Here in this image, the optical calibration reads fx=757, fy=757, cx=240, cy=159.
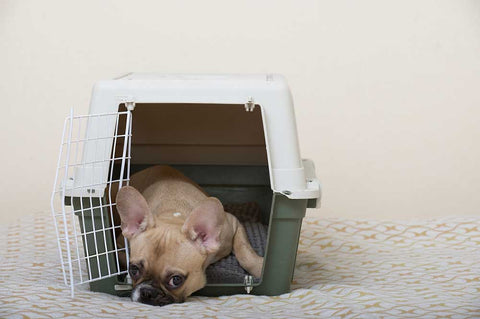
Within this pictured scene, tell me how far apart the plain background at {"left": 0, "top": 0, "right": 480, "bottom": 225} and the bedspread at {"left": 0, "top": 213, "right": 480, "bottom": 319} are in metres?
0.96

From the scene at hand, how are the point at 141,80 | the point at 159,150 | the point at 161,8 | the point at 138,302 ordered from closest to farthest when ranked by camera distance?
the point at 138,302
the point at 141,80
the point at 159,150
the point at 161,8

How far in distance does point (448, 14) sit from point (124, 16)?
2.13 m

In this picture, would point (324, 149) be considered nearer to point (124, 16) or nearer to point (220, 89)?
point (124, 16)

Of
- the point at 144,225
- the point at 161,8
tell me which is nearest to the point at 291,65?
the point at 161,8

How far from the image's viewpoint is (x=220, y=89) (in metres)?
2.87

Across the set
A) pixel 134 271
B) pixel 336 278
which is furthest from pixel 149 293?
pixel 336 278

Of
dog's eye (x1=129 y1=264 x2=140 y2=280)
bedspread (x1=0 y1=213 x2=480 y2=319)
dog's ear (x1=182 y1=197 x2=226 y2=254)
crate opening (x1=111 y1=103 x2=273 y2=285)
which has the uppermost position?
crate opening (x1=111 y1=103 x2=273 y2=285)

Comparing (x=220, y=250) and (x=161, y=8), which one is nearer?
(x=220, y=250)

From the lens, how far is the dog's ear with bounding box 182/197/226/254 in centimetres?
283

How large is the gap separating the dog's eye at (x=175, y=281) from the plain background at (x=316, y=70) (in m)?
2.26

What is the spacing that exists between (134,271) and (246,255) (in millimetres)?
538

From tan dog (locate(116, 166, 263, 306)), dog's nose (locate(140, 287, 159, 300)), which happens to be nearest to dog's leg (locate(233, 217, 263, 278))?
tan dog (locate(116, 166, 263, 306))

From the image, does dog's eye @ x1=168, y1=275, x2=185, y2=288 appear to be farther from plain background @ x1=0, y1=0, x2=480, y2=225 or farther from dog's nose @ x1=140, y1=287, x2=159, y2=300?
plain background @ x1=0, y1=0, x2=480, y2=225

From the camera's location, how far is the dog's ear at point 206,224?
9.28 ft
